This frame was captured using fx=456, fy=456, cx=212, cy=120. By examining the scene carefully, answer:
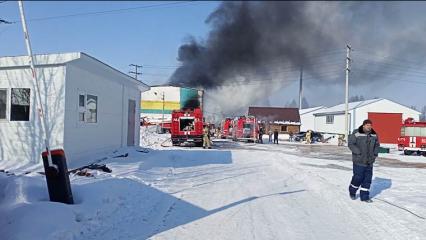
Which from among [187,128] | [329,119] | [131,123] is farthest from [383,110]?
[131,123]

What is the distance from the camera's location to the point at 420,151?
1315 inches

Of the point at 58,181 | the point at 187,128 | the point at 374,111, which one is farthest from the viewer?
the point at 374,111

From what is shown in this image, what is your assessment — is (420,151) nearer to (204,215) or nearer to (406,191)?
(406,191)

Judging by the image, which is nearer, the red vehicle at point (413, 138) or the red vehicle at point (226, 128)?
the red vehicle at point (413, 138)

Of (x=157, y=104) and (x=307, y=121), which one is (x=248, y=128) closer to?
(x=157, y=104)

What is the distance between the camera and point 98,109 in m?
17.7

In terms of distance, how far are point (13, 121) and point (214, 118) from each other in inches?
1813

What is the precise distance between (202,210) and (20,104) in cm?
863

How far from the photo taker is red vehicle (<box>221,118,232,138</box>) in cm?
5249

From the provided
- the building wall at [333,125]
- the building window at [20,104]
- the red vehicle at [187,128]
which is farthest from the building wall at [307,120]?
the building window at [20,104]

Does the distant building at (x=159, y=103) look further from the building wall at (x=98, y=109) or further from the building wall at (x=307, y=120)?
the building wall at (x=98, y=109)

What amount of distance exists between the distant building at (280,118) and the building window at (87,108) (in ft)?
201

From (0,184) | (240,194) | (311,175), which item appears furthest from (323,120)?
(0,184)

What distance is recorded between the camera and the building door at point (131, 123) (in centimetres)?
2305
